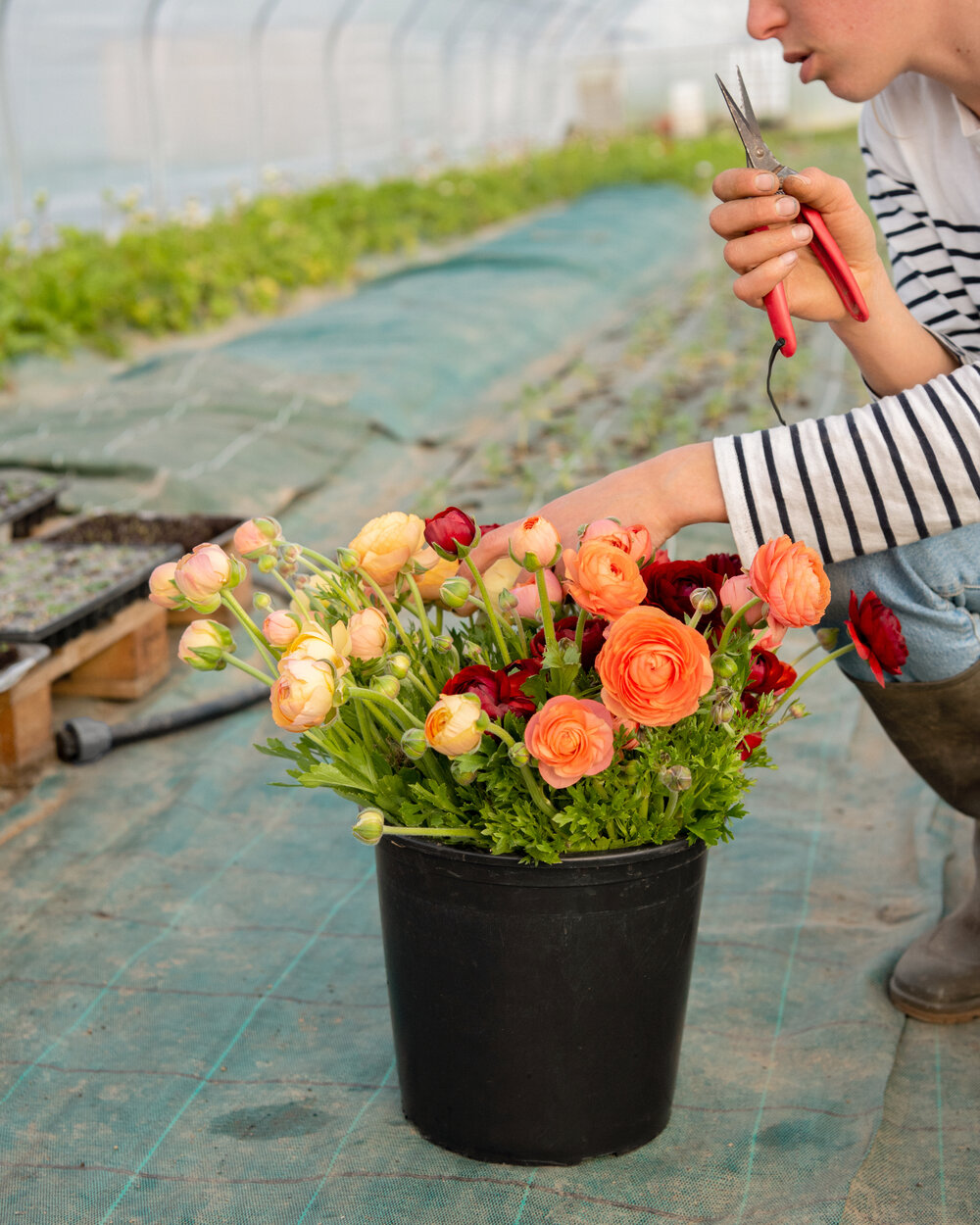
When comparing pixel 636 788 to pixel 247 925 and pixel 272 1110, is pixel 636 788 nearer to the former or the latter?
pixel 272 1110

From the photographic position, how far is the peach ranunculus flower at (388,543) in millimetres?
1123

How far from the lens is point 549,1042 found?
1.19 metres

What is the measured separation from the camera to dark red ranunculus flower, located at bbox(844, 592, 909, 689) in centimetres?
108

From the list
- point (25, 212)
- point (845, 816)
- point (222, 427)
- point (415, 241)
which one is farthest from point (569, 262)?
point (845, 816)

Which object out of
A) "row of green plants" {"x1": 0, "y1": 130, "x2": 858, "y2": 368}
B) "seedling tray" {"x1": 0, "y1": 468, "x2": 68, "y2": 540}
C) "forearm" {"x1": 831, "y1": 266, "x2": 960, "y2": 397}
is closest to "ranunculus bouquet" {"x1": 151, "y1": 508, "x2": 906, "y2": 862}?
"forearm" {"x1": 831, "y1": 266, "x2": 960, "y2": 397}

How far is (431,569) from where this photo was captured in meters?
1.22

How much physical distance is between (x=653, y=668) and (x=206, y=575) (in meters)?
0.38

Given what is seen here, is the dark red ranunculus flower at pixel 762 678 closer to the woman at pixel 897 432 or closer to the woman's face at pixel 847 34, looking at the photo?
the woman at pixel 897 432

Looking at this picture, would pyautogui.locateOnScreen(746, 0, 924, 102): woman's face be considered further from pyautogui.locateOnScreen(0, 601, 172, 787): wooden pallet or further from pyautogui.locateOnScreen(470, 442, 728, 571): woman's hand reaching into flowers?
pyautogui.locateOnScreen(0, 601, 172, 787): wooden pallet

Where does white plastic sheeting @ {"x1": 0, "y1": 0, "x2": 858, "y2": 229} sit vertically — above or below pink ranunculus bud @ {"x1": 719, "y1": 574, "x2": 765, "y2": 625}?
above

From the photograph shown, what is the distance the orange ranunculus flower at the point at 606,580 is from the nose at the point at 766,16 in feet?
2.16

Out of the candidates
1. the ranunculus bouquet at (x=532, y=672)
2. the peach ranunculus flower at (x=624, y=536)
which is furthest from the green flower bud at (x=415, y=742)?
the peach ranunculus flower at (x=624, y=536)

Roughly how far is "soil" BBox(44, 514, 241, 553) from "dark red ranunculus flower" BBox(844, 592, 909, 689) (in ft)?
6.42

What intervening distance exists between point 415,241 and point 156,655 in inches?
242
